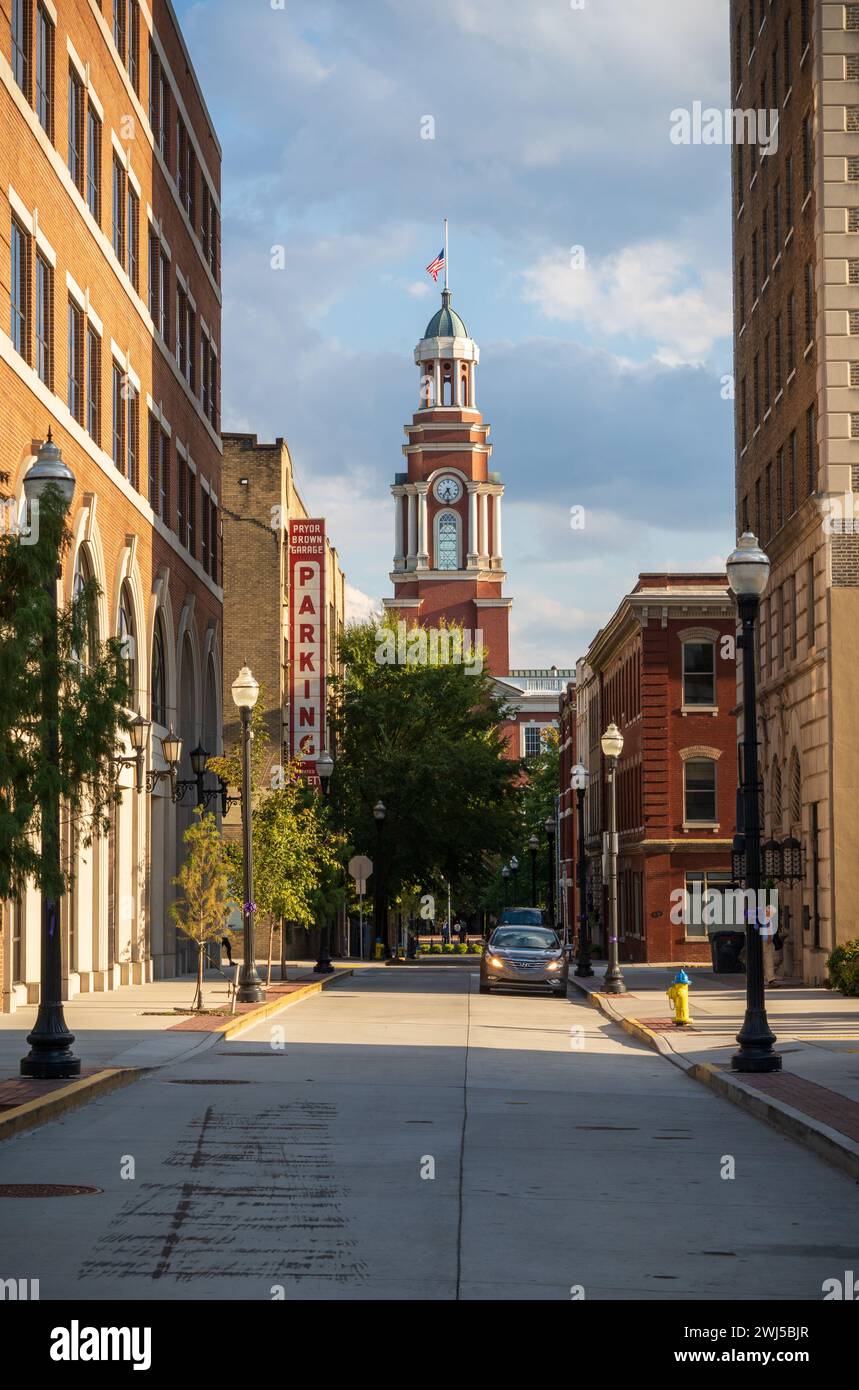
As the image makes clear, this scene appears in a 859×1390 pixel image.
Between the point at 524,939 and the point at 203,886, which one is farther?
the point at 524,939

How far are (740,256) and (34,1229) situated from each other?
144 ft

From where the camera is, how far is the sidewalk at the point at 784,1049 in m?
14.8

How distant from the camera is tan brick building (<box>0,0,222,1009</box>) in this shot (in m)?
30.8

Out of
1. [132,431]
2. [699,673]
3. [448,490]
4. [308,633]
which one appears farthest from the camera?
[448,490]

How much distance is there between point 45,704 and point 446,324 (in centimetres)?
11894

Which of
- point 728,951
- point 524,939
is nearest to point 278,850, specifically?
point 524,939

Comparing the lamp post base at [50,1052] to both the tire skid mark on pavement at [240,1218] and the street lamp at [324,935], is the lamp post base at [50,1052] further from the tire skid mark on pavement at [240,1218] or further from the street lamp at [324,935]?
the street lamp at [324,935]

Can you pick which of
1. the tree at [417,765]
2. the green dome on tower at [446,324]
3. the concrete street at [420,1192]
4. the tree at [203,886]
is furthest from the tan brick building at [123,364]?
the green dome on tower at [446,324]

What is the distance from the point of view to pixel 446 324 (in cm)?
13100

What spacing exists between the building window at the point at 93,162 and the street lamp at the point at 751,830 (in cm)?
1977

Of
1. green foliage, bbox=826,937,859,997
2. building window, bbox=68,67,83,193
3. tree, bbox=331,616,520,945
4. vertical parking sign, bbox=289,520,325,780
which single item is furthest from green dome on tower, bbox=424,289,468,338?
green foliage, bbox=826,937,859,997

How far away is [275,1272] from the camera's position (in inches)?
348

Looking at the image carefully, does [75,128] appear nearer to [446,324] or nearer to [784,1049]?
[784,1049]
